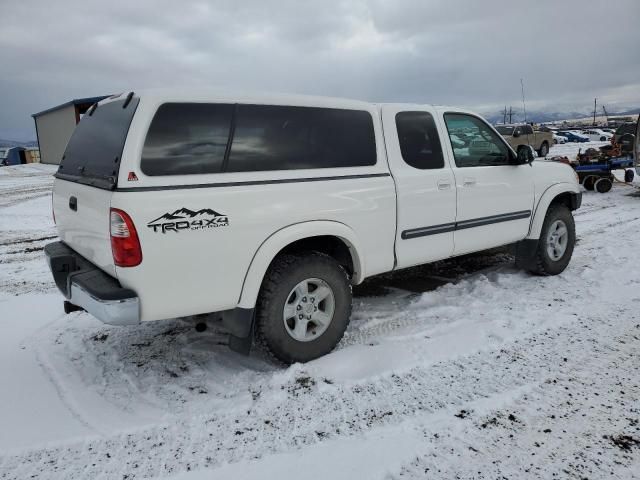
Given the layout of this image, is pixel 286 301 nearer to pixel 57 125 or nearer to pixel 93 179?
pixel 93 179

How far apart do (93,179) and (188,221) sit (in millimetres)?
812

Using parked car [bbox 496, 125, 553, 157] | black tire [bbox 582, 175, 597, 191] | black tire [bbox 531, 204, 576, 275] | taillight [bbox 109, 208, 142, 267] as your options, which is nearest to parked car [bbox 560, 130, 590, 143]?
parked car [bbox 496, 125, 553, 157]

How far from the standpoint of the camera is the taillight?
2.77 m

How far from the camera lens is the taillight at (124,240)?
2770 mm

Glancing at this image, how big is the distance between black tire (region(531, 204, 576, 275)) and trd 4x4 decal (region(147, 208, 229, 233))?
3.92 metres

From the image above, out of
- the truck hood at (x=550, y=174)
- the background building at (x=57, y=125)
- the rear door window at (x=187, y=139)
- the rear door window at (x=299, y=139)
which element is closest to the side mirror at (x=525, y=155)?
the truck hood at (x=550, y=174)

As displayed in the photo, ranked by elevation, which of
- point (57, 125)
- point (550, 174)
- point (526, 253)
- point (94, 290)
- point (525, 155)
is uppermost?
point (57, 125)

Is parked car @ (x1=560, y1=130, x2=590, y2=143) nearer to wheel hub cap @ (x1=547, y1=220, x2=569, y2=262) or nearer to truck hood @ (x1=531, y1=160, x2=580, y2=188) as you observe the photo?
truck hood @ (x1=531, y1=160, x2=580, y2=188)

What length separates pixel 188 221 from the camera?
2906 millimetres

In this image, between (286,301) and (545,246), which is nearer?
(286,301)

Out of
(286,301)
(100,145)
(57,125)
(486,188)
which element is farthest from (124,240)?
(57,125)

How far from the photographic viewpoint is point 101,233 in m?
3.00

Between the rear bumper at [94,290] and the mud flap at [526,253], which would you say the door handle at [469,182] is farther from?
the rear bumper at [94,290]

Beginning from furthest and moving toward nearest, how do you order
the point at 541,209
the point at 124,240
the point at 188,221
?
the point at 541,209 → the point at 188,221 → the point at 124,240
